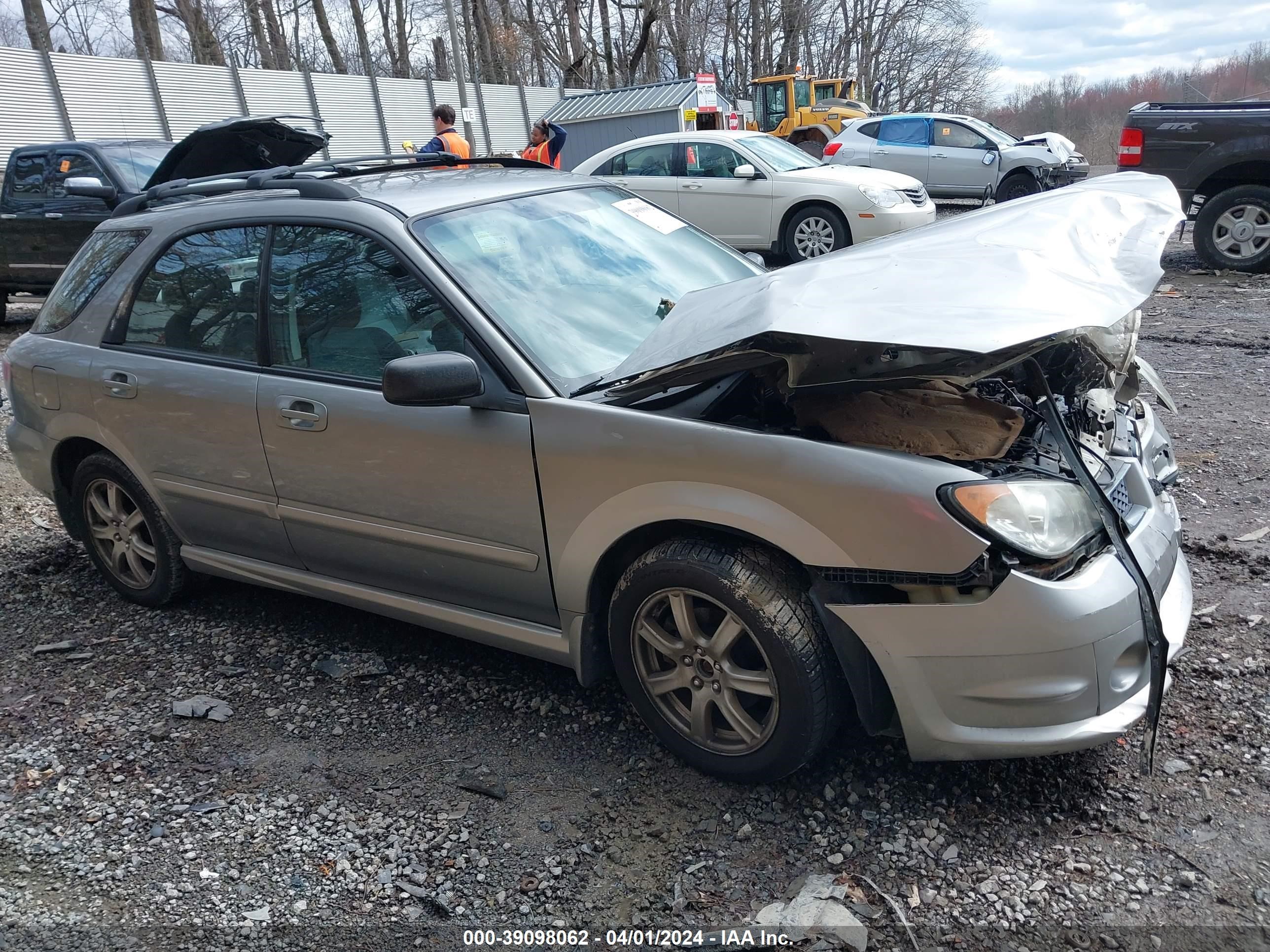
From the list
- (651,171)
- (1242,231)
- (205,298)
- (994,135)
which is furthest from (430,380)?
(994,135)

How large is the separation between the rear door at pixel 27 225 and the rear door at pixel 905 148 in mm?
13071

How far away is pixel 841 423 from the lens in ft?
8.71

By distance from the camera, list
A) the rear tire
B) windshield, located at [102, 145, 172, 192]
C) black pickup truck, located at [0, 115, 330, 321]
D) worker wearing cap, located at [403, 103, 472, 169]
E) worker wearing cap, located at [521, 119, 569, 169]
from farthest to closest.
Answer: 1. the rear tire
2. worker wearing cap, located at [521, 119, 569, 169]
3. worker wearing cap, located at [403, 103, 472, 169]
4. black pickup truck, located at [0, 115, 330, 321]
5. windshield, located at [102, 145, 172, 192]

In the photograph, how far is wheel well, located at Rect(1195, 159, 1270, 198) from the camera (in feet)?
32.9

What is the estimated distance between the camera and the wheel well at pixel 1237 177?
32.9 ft

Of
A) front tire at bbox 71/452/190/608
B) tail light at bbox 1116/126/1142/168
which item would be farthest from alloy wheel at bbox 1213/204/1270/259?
front tire at bbox 71/452/190/608

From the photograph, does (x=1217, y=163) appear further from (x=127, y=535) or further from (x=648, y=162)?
(x=127, y=535)

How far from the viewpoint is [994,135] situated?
1752 centimetres

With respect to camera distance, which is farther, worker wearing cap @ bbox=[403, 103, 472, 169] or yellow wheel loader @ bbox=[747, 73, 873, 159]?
yellow wheel loader @ bbox=[747, 73, 873, 159]

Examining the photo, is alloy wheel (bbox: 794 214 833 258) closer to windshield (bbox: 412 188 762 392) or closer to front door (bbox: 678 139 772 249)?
front door (bbox: 678 139 772 249)

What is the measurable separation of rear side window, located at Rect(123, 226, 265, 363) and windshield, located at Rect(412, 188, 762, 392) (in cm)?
79

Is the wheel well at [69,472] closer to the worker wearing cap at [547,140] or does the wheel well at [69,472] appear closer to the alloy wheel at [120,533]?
the alloy wheel at [120,533]

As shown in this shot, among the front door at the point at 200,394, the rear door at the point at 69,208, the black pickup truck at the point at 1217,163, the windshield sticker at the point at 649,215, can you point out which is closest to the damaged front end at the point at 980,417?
the windshield sticker at the point at 649,215

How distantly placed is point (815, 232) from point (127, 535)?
9.31 m
